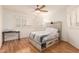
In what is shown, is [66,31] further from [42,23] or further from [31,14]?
[31,14]

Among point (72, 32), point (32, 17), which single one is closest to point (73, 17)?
point (72, 32)

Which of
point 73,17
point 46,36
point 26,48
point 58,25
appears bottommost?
point 26,48

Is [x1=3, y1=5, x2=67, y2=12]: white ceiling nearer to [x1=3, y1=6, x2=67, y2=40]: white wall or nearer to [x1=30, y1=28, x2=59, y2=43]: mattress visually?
[x1=3, y1=6, x2=67, y2=40]: white wall

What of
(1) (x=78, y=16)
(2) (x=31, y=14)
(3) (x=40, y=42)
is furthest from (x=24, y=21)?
(1) (x=78, y=16)

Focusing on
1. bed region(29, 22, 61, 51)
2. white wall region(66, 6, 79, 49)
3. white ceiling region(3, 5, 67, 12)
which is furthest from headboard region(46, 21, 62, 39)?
white ceiling region(3, 5, 67, 12)

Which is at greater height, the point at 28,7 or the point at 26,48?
the point at 28,7

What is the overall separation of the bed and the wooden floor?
0.21 ft

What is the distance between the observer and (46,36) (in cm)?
132

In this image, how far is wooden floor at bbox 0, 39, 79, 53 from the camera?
127 centimetres

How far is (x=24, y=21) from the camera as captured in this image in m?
1.35

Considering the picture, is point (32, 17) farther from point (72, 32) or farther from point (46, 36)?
point (72, 32)

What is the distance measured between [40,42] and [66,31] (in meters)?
0.44

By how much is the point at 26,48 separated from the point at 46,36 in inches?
13.7
